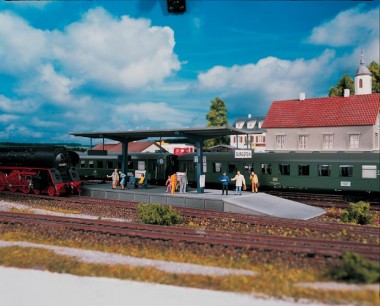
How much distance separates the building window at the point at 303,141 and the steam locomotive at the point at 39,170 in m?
21.3

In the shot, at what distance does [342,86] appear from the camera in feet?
152

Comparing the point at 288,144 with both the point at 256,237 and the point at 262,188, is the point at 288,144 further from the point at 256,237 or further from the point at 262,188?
the point at 256,237

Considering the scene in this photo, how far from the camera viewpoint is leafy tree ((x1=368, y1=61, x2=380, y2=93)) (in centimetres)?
4531

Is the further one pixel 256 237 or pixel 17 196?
pixel 17 196

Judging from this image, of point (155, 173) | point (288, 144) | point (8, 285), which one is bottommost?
point (8, 285)

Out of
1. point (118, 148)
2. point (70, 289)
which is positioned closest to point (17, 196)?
point (70, 289)

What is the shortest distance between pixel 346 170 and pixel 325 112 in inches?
546

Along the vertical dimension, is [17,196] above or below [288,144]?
below

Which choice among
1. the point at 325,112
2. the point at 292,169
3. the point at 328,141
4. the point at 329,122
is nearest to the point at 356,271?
the point at 292,169

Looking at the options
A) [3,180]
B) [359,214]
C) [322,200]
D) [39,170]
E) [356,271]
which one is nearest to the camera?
[356,271]

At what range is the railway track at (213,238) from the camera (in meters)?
10.7

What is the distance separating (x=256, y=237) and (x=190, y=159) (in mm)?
17732

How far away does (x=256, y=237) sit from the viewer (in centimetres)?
1272

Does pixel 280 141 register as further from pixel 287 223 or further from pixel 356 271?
pixel 356 271
